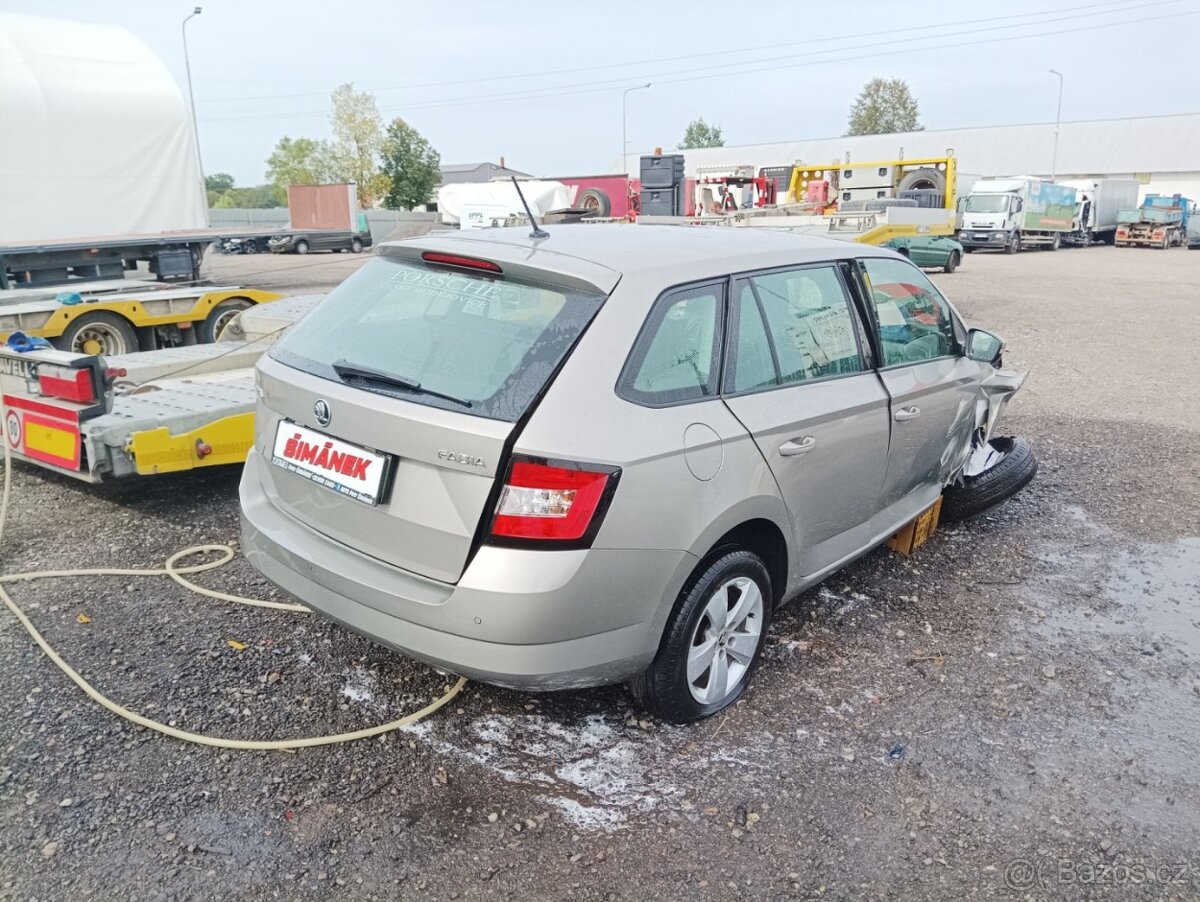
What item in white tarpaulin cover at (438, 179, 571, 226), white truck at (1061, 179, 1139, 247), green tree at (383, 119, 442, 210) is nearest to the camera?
white tarpaulin cover at (438, 179, 571, 226)

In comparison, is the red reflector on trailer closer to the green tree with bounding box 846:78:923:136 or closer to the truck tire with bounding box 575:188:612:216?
the truck tire with bounding box 575:188:612:216

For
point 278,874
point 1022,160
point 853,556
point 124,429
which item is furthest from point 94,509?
point 1022,160

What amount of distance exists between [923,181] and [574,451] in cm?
2754

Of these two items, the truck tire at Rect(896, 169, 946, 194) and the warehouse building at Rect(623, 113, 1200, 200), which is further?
the warehouse building at Rect(623, 113, 1200, 200)

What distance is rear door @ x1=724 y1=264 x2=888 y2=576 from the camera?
3.36m

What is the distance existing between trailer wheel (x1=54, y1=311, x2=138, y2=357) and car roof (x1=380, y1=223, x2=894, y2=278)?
21.5ft

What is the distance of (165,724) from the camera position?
3281mm

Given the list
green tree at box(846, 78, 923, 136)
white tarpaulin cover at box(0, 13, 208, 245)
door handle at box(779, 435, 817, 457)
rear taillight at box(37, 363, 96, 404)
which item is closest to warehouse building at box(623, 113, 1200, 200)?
green tree at box(846, 78, 923, 136)

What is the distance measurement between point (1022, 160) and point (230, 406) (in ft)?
250

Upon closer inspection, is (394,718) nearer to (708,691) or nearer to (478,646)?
(478,646)

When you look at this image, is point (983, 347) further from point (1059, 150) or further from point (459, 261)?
point (1059, 150)

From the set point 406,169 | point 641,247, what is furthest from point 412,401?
point 406,169

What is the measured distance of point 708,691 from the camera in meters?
3.39

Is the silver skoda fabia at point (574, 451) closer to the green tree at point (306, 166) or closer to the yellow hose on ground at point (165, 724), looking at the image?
the yellow hose on ground at point (165, 724)
